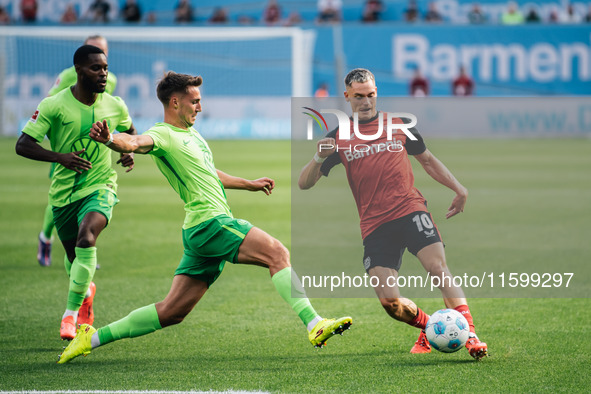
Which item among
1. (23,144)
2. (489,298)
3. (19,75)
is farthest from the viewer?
(19,75)

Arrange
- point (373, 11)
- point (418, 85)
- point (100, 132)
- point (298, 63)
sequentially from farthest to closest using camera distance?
1. point (373, 11)
2. point (418, 85)
3. point (298, 63)
4. point (100, 132)

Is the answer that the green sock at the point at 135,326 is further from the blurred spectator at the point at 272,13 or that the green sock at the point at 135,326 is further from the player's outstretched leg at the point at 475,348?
the blurred spectator at the point at 272,13

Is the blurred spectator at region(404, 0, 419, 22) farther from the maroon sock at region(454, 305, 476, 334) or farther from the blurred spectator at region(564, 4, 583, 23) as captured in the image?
the maroon sock at region(454, 305, 476, 334)

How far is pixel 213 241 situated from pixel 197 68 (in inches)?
936

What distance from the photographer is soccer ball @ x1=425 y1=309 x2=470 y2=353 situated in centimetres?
515

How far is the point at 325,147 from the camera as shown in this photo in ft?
17.6

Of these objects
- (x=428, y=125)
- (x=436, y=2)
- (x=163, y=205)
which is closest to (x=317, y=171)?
(x=163, y=205)

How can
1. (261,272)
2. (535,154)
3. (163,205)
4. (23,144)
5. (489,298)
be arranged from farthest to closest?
(535,154)
(163,205)
(261,272)
(489,298)
(23,144)

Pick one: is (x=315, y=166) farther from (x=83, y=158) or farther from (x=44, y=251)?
(x=44, y=251)

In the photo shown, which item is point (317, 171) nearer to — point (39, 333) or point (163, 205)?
point (39, 333)

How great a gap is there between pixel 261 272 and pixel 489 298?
8.44 ft

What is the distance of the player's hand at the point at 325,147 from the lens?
5371mm

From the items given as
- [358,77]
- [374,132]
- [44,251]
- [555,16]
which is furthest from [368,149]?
[555,16]

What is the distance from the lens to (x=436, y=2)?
1254 inches
